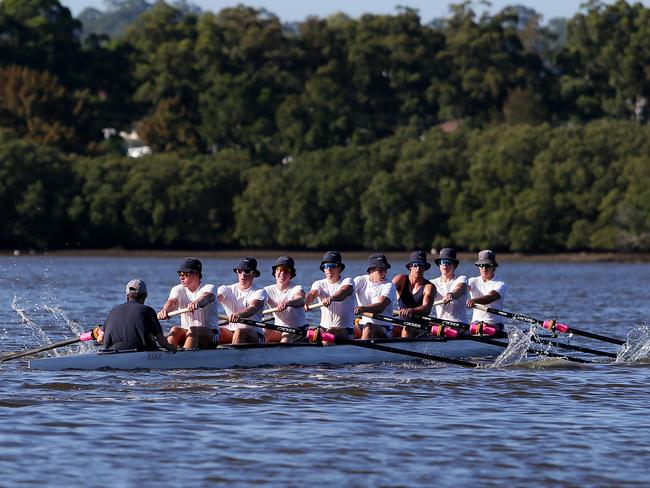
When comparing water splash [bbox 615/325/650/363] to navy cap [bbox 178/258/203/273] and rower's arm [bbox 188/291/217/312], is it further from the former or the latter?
navy cap [bbox 178/258/203/273]

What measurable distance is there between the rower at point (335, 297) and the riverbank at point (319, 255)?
68.9 meters

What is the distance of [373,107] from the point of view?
116625 mm

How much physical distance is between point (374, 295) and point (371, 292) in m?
0.07

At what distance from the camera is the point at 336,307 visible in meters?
21.4

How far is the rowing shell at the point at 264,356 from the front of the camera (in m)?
19.0

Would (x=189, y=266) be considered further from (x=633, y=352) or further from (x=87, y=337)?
(x=633, y=352)

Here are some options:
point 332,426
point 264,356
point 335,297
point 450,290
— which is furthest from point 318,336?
point 332,426

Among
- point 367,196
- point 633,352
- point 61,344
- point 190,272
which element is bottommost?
point 633,352

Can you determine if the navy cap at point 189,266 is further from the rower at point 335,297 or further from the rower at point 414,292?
the rower at point 414,292

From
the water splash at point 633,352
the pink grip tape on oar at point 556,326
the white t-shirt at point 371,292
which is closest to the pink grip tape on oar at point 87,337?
the white t-shirt at point 371,292

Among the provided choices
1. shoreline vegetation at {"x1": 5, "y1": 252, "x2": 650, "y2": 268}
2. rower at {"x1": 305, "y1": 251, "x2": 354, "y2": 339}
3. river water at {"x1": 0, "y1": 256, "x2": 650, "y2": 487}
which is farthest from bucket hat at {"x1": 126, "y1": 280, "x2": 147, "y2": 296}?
shoreline vegetation at {"x1": 5, "y1": 252, "x2": 650, "y2": 268}

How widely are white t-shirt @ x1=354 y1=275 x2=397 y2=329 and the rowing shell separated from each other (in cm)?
Answer: 55

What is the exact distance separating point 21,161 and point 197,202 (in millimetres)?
11347

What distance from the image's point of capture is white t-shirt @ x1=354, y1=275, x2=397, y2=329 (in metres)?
21.6
